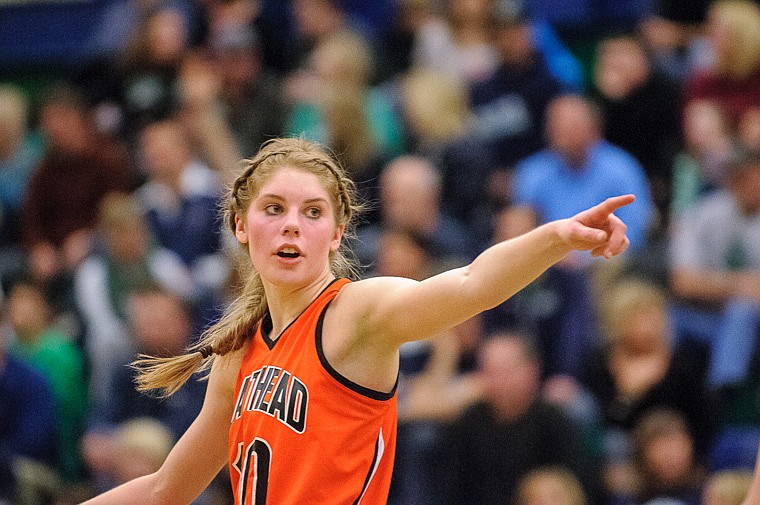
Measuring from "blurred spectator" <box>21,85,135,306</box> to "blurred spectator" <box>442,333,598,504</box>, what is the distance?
3.98m

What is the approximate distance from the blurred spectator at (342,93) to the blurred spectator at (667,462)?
2.87 m

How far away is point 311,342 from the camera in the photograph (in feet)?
12.1

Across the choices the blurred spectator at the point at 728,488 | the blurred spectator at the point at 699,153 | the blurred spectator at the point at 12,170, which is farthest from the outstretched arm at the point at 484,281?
the blurred spectator at the point at 12,170

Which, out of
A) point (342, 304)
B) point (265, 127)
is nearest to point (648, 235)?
point (265, 127)

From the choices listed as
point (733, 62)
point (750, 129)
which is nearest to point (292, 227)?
point (750, 129)

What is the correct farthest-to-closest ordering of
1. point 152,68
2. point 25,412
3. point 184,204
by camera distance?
point 152,68, point 184,204, point 25,412

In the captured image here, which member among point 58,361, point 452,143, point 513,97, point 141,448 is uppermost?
point 513,97

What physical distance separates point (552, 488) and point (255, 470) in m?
3.49

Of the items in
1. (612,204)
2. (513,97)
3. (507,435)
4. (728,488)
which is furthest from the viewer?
(513,97)

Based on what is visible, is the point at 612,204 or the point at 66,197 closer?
the point at 612,204

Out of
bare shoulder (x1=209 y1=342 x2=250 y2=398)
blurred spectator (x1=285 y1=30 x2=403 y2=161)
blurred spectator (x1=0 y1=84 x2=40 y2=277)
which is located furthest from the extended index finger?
blurred spectator (x1=0 y1=84 x2=40 y2=277)

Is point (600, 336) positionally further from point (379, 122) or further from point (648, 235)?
point (379, 122)

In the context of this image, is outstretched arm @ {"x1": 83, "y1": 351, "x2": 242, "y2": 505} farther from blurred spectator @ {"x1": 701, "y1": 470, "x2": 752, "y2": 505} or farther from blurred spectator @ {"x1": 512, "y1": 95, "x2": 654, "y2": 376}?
blurred spectator @ {"x1": 512, "y1": 95, "x2": 654, "y2": 376}

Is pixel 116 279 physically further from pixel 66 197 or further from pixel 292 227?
pixel 292 227
